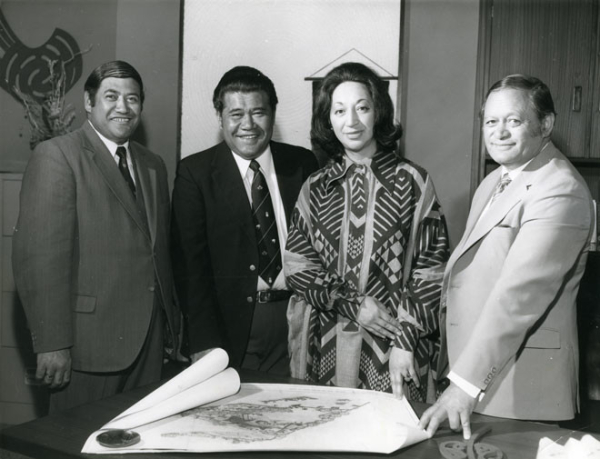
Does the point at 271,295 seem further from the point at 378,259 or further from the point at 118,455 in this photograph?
the point at 118,455

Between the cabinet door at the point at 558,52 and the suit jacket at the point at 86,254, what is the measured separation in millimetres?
1405

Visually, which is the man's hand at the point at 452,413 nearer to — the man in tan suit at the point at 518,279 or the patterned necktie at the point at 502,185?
the man in tan suit at the point at 518,279

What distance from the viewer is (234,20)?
7.33ft

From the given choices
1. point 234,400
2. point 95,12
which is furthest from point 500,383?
point 95,12

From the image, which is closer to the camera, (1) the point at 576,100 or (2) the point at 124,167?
(2) the point at 124,167

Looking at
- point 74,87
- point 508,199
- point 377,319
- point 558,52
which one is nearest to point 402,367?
point 377,319

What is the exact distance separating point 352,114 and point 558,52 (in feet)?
2.97

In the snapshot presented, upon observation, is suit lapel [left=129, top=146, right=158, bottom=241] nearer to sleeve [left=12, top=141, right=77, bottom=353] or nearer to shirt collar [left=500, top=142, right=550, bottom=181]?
sleeve [left=12, top=141, right=77, bottom=353]

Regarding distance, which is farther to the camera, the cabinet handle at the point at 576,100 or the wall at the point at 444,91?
the wall at the point at 444,91

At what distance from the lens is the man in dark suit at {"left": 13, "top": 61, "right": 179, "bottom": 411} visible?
1.79 metres

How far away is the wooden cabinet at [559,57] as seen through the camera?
206 centimetres

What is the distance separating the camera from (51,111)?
2.00m

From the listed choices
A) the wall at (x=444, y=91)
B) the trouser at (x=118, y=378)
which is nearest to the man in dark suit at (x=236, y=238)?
the trouser at (x=118, y=378)

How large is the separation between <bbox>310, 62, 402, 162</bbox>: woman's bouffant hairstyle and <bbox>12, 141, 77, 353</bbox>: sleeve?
0.78 metres
